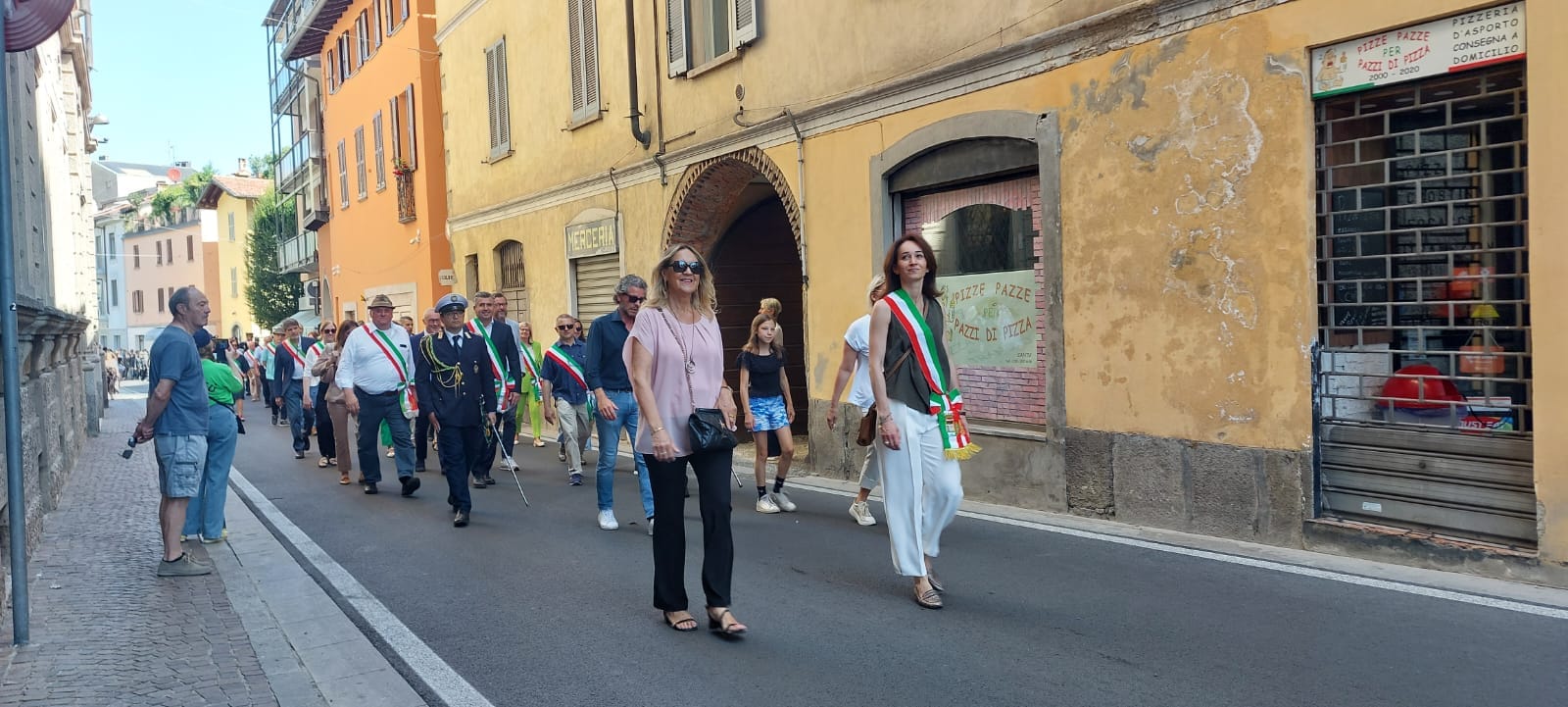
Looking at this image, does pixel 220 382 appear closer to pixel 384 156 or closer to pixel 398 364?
pixel 398 364

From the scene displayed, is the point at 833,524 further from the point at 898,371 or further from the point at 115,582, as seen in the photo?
the point at 115,582

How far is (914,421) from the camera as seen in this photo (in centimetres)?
584

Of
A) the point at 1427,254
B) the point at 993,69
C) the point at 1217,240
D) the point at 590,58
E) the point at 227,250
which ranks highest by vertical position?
the point at 227,250

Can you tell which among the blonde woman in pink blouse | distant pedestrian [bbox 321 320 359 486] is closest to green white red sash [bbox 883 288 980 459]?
the blonde woman in pink blouse

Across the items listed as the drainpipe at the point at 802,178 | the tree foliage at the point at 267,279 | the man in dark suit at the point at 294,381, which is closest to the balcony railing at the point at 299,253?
the tree foliage at the point at 267,279

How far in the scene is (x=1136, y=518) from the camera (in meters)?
8.20

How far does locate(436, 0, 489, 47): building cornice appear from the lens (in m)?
20.9

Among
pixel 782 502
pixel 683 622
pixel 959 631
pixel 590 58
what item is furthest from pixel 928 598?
pixel 590 58

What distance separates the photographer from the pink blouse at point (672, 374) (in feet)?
17.4

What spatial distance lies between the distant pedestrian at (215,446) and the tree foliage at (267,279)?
50048 millimetres

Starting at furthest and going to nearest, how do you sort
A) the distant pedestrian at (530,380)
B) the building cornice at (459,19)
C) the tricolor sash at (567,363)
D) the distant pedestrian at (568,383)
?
the building cornice at (459,19), the distant pedestrian at (530,380), the tricolor sash at (567,363), the distant pedestrian at (568,383)

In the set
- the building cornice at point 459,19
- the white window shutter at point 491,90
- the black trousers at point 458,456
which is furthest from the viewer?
the building cornice at point 459,19

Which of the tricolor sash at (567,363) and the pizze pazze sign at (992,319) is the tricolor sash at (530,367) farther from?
the pizze pazze sign at (992,319)

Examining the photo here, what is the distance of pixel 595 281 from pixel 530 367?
3.54 m
